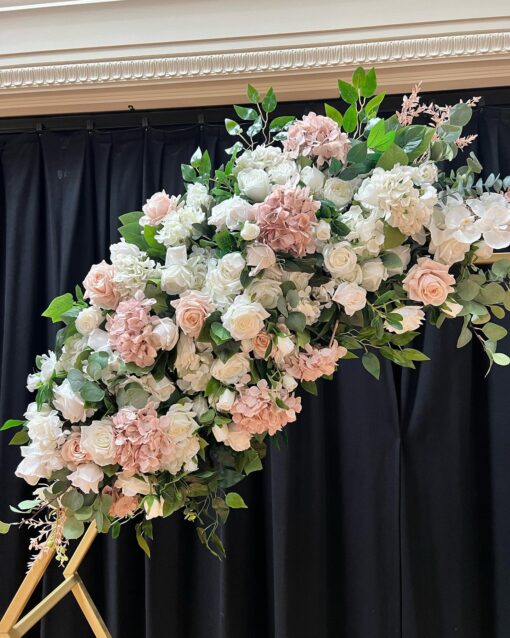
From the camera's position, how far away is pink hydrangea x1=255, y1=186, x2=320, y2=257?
801 millimetres

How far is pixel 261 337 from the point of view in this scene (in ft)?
2.66

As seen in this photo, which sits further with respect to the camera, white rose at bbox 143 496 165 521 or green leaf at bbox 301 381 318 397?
green leaf at bbox 301 381 318 397

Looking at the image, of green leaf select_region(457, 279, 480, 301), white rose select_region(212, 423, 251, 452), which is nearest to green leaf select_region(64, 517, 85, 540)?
white rose select_region(212, 423, 251, 452)

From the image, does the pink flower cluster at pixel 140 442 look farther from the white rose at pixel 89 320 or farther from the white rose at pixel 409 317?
the white rose at pixel 409 317

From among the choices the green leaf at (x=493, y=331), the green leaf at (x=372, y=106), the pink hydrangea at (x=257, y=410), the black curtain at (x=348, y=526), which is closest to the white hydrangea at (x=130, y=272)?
the pink hydrangea at (x=257, y=410)

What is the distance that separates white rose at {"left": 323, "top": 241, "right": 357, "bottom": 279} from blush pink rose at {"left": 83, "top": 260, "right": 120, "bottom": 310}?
1.07 feet

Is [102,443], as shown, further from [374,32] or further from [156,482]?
[374,32]

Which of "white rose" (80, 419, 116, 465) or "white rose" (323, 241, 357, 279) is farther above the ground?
"white rose" (323, 241, 357, 279)

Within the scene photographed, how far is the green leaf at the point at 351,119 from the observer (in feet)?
2.96

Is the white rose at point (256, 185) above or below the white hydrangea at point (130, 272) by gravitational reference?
above

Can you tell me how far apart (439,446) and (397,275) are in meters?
1.17

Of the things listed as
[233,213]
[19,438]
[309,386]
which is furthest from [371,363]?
[19,438]

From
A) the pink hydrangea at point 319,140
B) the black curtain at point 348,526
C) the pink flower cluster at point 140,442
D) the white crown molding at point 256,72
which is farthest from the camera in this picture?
the black curtain at point 348,526

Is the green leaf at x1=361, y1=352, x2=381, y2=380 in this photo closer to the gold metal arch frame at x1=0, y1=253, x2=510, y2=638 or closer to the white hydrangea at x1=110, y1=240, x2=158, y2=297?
the gold metal arch frame at x1=0, y1=253, x2=510, y2=638
